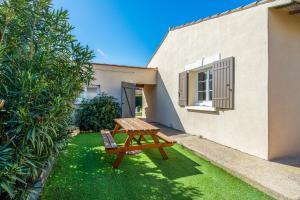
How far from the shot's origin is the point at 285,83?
3713mm

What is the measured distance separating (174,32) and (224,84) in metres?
3.88

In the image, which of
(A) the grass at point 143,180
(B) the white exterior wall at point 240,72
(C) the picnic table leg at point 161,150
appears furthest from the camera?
(B) the white exterior wall at point 240,72

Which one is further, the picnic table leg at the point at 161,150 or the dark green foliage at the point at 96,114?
the dark green foliage at the point at 96,114

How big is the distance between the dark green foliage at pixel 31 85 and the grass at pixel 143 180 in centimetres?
70

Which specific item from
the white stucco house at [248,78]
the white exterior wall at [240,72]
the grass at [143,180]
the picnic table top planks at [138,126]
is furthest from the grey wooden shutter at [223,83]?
the picnic table top planks at [138,126]

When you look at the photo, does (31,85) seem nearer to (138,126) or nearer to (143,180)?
(143,180)

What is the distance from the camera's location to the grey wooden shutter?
4336 mm

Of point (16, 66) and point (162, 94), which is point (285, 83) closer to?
point (16, 66)

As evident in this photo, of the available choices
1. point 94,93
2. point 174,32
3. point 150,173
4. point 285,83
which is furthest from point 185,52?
point 150,173

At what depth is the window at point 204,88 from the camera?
18.0 feet

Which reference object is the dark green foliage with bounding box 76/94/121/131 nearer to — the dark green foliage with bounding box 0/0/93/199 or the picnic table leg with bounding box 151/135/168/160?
the picnic table leg with bounding box 151/135/168/160

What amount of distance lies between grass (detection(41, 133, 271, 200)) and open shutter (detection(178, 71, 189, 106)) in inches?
111

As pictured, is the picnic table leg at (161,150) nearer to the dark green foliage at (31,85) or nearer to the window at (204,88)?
the dark green foliage at (31,85)

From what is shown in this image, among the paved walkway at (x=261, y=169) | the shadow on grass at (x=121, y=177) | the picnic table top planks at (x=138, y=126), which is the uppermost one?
the picnic table top planks at (x=138, y=126)
